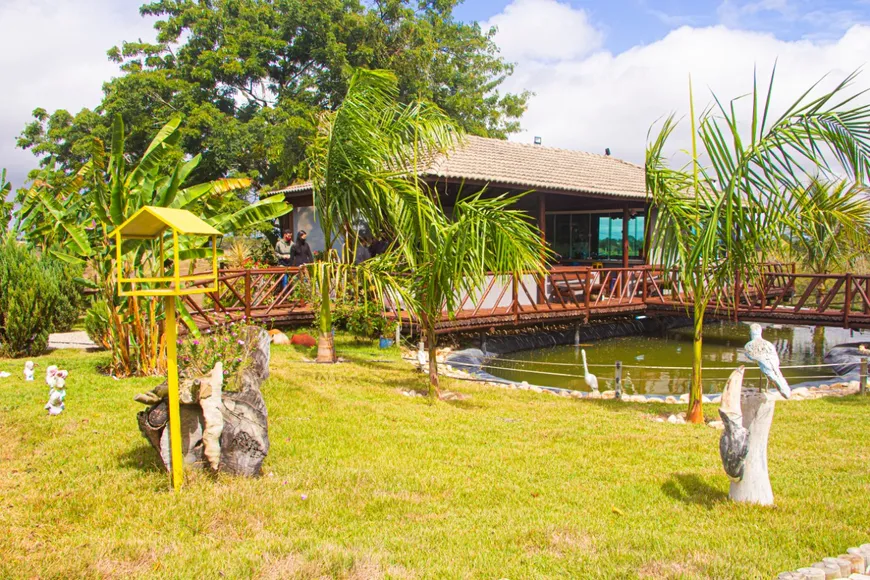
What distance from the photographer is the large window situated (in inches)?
820

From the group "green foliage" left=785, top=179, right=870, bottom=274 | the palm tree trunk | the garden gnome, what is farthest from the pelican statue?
the garden gnome

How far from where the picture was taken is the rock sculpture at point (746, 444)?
4.70 meters

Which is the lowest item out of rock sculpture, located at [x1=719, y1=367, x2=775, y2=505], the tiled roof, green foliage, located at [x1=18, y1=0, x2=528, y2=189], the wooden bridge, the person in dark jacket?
rock sculpture, located at [x1=719, y1=367, x2=775, y2=505]

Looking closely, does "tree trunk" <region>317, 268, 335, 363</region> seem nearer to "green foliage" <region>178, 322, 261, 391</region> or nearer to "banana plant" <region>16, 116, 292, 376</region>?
"banana plant" <region>16, 116, 292, 376</region>

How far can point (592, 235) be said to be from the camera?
21.1 m

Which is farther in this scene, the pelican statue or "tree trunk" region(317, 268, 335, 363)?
"tree trunk" region(317, 268, 335, 363)

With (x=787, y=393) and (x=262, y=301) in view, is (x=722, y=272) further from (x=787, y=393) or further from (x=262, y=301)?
(x=262, y=301)

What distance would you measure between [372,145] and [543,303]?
8.39 metres

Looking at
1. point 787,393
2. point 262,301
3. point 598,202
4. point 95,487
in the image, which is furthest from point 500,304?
point 95,487

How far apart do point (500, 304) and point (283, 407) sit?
859 centimetres

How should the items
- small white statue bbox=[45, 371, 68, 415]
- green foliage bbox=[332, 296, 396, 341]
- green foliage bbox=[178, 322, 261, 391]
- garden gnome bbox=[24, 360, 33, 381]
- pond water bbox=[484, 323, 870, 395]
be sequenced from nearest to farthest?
small white statue bbox=[45, 371, 68, 415]
green foliage bbox=[178, 322, 261, 391]
garden gnome bbox=[24, 360, 33, 381]
pond water bbox=[484, 323, 870, 395]
green foliage bbox=[332, 296, 396, 341]

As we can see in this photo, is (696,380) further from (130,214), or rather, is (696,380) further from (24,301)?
(24,301)

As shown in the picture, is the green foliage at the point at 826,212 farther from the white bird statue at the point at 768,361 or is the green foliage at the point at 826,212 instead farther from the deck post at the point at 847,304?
the deck post at the point at 847,304

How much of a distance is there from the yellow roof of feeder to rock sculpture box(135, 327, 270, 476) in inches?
39.5
